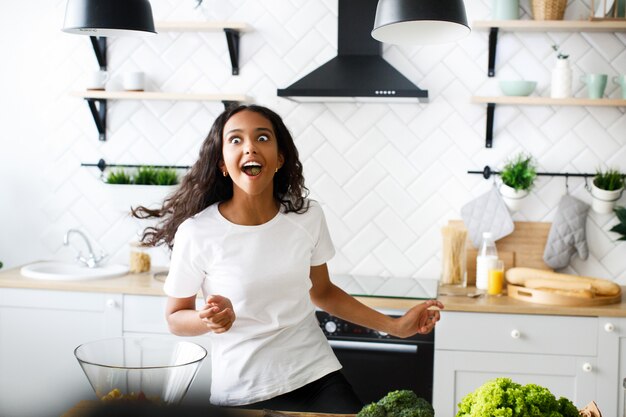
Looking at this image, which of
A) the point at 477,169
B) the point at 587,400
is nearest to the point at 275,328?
the point at 587,400

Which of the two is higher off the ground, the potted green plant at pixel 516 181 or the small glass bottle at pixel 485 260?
the potted green plant at pixel 516 181

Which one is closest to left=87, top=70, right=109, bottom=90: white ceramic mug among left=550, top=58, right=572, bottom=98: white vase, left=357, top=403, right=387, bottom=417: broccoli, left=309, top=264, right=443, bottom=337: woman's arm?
left=309, top=264, right=443, bottom=337: woman's arm

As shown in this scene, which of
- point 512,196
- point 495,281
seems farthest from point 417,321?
point 512,196

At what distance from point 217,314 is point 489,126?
214cm

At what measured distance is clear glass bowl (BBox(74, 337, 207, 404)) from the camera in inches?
49.6

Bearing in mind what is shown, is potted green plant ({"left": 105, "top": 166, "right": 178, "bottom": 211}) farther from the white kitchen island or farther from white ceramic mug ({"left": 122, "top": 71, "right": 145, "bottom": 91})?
the white kitchen island

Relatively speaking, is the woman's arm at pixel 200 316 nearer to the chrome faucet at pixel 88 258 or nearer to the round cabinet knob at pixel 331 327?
the round cabinet knob at pixel 331 327

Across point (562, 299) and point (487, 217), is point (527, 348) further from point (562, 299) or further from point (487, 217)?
point (487, 217)

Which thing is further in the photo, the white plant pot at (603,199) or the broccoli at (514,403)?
the white plant pot at (603,199)

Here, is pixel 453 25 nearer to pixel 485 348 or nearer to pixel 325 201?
pixel 485 348

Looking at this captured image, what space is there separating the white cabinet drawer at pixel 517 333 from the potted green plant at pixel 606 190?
65 centimetres

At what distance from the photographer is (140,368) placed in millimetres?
1281

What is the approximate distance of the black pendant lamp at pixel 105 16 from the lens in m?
2.08

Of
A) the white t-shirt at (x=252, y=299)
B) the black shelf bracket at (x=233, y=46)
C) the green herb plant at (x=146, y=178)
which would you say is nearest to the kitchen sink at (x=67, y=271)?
the green herb plant at (x=146, y=178)
